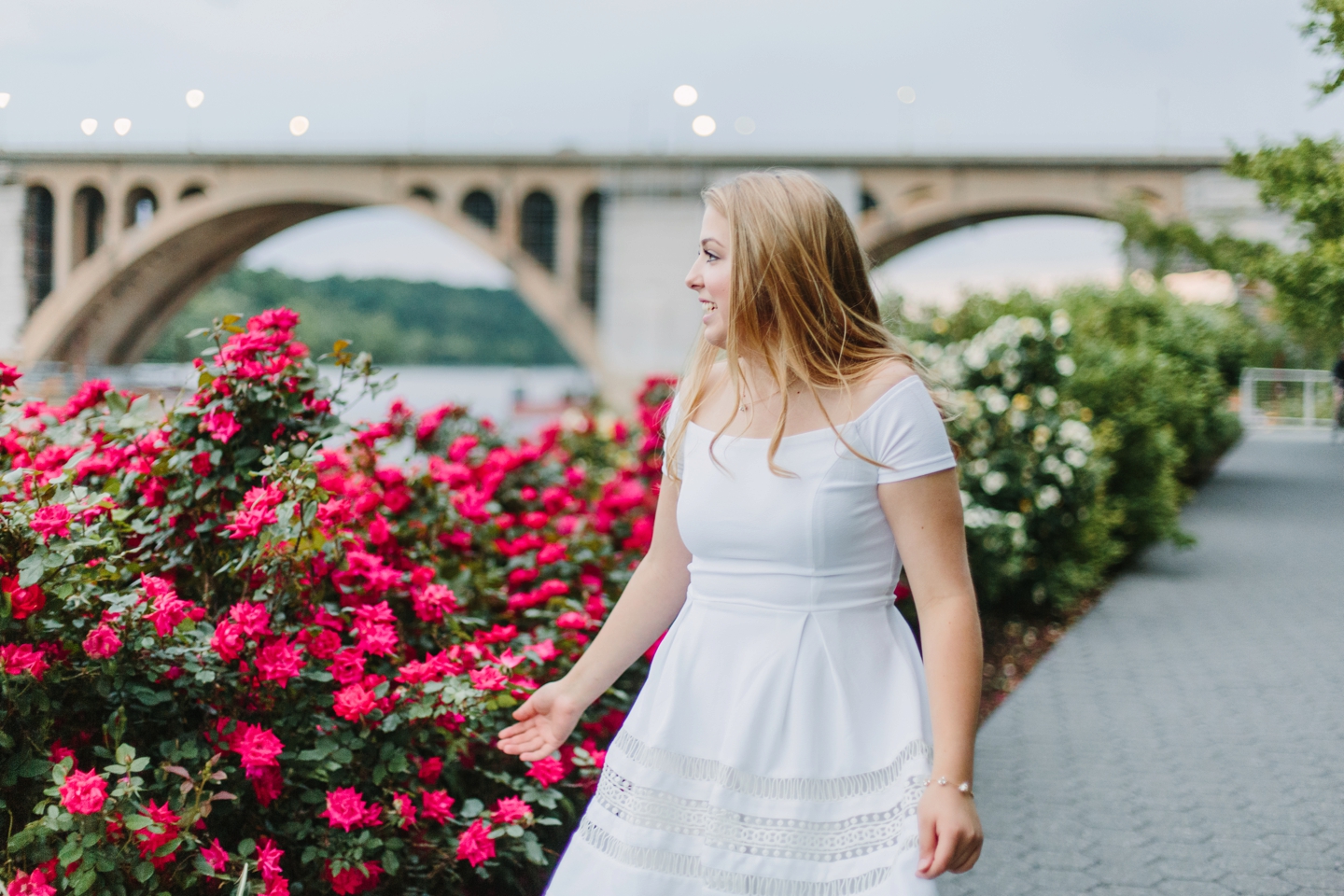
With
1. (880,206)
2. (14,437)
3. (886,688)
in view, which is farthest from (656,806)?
(880,206)

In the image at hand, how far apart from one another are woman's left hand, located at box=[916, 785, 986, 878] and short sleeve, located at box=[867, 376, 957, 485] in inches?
14.6

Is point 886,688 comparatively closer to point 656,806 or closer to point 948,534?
point 948,534

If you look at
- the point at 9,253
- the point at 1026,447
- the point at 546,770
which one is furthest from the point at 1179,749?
the point at 9,253

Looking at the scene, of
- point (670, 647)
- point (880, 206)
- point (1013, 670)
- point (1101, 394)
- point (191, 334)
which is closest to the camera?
point (670, 647)

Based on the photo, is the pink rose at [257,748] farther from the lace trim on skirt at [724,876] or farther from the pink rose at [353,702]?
the lace trim on skirt at [724,876]

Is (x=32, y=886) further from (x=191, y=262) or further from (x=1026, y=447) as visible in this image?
(x=191, y=262)

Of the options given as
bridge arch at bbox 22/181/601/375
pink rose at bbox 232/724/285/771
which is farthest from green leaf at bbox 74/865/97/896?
bridge arch at bbox 22/181/601/375

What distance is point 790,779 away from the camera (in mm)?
1364

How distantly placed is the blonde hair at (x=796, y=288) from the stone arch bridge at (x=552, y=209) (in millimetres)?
27907

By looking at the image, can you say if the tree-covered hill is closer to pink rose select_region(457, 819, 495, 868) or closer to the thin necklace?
pink rose select_region(457, 819, 495, 868)

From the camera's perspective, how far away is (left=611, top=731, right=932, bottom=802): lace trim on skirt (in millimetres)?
1348

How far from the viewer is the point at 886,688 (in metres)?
1.40

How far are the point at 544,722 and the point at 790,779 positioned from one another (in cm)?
47

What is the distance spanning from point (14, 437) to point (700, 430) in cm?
174
